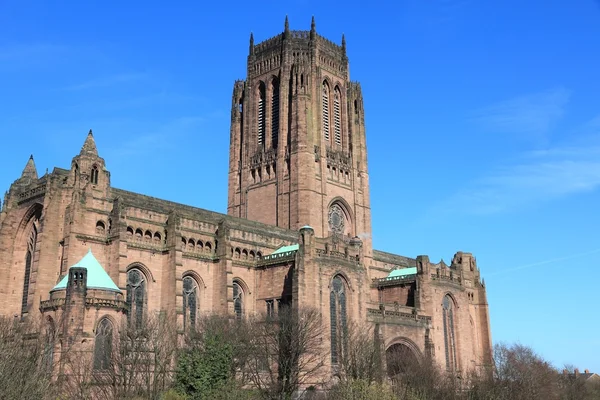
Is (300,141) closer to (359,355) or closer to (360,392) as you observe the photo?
(359,355)

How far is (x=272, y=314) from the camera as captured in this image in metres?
60.9

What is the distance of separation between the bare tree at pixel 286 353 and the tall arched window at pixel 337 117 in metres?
→ 37.2


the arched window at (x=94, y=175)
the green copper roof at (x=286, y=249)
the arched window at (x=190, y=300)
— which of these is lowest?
the arched window at (x=190, y=300)

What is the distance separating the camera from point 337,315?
62312 millimetres

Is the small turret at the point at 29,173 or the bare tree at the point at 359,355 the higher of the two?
the small turret at the point at 29,173

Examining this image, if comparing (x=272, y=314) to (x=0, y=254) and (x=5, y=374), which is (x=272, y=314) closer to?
(x=0, y=254)

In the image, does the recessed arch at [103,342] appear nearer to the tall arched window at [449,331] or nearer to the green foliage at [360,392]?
the green foliage at [360,392]

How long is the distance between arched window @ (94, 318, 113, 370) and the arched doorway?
26975mm

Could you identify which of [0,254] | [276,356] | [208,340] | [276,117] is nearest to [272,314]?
[276,356]

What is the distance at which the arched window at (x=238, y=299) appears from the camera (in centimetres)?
6512

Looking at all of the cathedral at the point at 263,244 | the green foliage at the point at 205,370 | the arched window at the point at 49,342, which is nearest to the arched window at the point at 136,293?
the cathedral at the point at 263,244

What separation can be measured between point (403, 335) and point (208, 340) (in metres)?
27.2

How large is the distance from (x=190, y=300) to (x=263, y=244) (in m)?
11.3

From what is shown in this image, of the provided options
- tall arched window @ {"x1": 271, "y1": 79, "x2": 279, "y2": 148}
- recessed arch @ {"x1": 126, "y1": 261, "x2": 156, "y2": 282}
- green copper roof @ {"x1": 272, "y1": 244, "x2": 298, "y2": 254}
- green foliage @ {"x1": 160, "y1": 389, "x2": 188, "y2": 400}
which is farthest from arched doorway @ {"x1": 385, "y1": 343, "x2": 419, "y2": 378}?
tall arched window @ {"x1": 271, "y1": 79, "x2": 279, "y2": 148}
